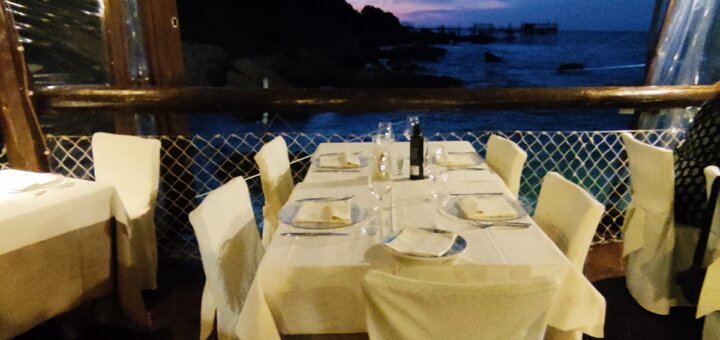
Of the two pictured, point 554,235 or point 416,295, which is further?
point 554,235

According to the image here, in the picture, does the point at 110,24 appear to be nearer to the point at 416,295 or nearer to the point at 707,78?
the point at 416,295

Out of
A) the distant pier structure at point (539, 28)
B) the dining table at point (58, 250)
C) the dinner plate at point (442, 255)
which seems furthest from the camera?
the distant pier structure at point (539, 28)

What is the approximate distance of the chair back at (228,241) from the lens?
1557mm

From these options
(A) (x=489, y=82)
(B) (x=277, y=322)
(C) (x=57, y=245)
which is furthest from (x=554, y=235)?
(A) (x=489, y=82)

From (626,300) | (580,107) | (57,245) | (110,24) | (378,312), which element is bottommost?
(626,300)

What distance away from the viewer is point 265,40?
1420 centimetres

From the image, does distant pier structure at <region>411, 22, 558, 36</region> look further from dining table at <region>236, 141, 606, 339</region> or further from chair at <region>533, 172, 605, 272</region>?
dining table at <region>236, 141, 606, 339</region>

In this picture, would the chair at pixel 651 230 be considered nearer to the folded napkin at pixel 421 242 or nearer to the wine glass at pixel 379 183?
the wine glass at pixel 379 183

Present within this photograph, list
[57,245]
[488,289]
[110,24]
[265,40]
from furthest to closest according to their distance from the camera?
[265,40]
[110,24]
[57,245]
[488,289]

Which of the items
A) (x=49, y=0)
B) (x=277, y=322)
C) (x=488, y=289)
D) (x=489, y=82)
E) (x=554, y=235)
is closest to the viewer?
(x=488, y=289)

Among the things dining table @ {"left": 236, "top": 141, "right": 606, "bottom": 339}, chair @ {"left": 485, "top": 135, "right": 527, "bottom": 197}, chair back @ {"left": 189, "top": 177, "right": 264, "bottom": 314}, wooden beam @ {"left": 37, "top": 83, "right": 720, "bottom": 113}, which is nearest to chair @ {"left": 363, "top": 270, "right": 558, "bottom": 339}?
dining table @ {"left": 236, "top": 141, "right": 606, "bottom": 339}

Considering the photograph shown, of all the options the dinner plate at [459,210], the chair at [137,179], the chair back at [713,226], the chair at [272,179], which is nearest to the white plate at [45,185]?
the chair at [137,179]

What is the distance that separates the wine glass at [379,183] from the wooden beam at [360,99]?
1077 millimetres

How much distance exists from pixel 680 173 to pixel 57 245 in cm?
288
